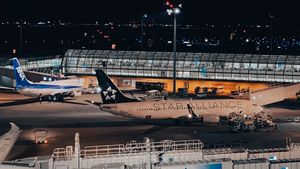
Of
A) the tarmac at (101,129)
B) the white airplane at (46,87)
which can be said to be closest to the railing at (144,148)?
the tarmac at (101,129)

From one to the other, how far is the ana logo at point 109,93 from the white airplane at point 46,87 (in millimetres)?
24111

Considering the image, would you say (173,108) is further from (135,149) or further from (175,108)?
(135,149)

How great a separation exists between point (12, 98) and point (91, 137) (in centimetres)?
4038

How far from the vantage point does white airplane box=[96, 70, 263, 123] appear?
7362 centimetres

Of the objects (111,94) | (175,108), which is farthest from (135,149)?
(111,94)

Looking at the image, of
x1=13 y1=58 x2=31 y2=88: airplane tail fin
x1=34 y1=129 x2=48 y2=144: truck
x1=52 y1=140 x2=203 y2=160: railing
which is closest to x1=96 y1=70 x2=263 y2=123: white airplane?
x1=34 y1=129 x2=48 y2=144: truck

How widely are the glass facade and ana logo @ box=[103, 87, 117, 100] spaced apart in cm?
3737

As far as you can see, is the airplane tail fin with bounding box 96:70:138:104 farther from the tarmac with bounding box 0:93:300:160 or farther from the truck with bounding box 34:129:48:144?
the truck with bounding box 34:129:48:144

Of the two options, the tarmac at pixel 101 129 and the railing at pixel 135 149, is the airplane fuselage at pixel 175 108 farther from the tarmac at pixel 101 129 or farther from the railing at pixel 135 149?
the railing at pixel 135 149

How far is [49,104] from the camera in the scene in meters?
97.4

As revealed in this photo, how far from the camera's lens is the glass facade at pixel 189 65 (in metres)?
105

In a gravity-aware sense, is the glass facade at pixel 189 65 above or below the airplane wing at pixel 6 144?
above

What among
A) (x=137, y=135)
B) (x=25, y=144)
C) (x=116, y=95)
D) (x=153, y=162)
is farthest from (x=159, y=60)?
(x=153, y=162)

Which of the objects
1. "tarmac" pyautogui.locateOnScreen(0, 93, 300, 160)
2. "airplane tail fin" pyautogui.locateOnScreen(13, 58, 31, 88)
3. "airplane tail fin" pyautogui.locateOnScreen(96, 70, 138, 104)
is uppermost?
"airplane tail fin" pyautogui.locateOnScreen(13, 58, 31, 88)
